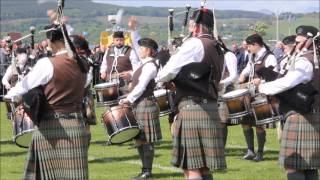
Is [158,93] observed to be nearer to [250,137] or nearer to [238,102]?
[238,102]

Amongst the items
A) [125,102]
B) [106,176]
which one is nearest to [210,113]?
[125,102]

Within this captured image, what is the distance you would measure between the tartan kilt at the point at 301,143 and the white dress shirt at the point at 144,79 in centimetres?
243

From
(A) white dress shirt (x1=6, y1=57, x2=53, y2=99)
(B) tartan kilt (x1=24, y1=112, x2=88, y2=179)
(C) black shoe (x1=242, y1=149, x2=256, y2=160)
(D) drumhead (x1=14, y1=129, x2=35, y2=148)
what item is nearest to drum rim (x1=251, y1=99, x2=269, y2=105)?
(C) black shoe (x1=242, y1=149, x2=256, y2=160)

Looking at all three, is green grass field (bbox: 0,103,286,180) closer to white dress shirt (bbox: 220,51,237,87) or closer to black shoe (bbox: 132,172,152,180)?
black shoe (bbox: 132,172,152,180)

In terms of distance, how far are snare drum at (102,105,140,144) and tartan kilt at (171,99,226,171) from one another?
182 centimetres

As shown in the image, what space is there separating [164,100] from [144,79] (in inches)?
41.0

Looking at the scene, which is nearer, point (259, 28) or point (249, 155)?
point (249, 155)

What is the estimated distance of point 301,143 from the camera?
21.0 ft

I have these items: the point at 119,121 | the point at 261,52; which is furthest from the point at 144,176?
the point at 261,52

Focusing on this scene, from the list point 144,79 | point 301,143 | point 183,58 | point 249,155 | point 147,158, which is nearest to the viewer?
point 183,58

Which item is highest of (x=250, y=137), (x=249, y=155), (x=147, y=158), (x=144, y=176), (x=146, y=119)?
(x=146, y=119)

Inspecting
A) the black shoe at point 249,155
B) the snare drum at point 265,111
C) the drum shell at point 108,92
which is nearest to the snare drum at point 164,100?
the drum shell at point 108,92

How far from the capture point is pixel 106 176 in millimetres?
8742

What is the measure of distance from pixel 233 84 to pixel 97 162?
2.07m
